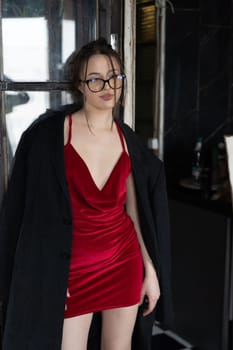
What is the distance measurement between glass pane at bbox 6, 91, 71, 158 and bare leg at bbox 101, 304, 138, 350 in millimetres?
606

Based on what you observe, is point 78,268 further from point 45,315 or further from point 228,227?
point 228,227

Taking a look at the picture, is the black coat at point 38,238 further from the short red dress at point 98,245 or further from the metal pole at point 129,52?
the metal pole at point 129,52

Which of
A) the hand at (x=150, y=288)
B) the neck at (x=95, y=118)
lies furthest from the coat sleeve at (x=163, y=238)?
the neck at (x=95, y=118)

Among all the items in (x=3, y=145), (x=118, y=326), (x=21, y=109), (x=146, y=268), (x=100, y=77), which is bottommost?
(x=118, y=326)

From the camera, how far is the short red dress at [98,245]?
1.44 m

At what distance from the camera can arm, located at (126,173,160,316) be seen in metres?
1.61

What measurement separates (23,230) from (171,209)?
4.02 ft

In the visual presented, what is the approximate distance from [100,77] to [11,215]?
0.48m

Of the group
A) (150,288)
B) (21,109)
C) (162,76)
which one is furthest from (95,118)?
(162,76)

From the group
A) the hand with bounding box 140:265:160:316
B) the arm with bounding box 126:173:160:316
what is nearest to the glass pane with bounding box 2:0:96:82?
the arm with bounding box 126:173:160:316

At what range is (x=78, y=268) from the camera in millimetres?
1468

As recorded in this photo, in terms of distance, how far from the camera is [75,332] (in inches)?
58.9

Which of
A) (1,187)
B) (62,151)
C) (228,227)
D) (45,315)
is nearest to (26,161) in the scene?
(62,151)

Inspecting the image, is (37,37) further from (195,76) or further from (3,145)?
(195,76)
